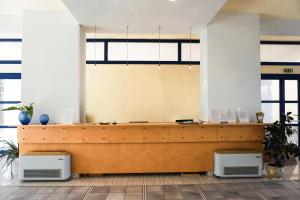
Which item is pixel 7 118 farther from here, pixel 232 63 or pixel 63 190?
pixel 232 63

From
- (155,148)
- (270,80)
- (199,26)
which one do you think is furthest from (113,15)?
(270,80)

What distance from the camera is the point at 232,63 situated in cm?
545

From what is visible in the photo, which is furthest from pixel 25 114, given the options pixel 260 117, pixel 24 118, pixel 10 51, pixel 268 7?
pixel 268 7

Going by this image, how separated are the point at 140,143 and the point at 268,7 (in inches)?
149

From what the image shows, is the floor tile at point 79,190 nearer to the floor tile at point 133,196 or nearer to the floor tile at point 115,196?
the floor tile at point 115,196

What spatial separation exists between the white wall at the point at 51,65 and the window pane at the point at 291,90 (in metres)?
5.68

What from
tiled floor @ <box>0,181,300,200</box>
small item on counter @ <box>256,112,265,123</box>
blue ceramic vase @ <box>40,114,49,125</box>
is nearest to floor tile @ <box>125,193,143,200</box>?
tiled floor @ <box>0,181,300,200</box>

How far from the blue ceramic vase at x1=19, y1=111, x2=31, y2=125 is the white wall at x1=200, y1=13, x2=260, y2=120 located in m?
3.55

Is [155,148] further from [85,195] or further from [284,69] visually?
[284,69]

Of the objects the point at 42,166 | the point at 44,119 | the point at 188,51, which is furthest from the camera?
the point at 188,51

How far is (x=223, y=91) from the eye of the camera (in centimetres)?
542

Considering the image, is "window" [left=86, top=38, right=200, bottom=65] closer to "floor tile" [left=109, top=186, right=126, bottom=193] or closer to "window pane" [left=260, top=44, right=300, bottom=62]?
"window pane" [left=260, top=44, right=300, bottom=62]

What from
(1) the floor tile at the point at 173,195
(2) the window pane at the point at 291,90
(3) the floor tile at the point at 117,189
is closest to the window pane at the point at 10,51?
(3) the floor tile at the point at 117,189

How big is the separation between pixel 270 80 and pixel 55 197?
6.27 metres
